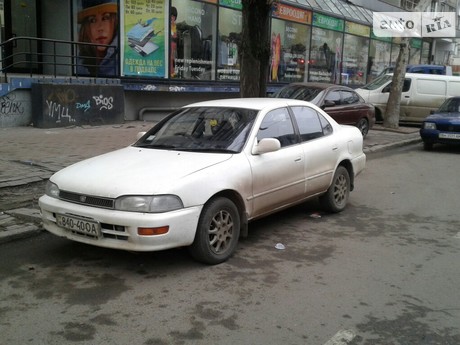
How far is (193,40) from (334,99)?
5843 millimetres

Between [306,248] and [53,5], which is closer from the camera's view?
[306,248]

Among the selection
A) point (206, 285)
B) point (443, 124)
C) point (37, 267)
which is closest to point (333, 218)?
point (206, 285)

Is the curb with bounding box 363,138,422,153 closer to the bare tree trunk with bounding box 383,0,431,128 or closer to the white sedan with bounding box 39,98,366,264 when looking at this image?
the bare tree trunk with bounding box 383,0,431,128

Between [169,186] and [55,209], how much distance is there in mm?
1145

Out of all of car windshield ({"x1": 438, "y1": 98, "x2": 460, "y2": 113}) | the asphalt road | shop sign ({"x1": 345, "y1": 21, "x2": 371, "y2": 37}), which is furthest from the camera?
shop sign ({"x1": 345, "y1": 21, "x2": 371, "y2": 37})

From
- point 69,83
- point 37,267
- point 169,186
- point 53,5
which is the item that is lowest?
point 37,267

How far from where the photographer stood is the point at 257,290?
4.25m

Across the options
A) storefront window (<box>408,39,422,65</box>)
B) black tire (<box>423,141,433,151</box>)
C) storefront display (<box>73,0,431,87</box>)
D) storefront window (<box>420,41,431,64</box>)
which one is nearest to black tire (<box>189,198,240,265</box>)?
storefront display (<box>73,0,431,87</box>)

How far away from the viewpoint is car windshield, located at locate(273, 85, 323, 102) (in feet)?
40.2

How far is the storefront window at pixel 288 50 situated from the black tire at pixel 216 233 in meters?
15.5

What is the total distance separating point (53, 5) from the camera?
50.9 ft

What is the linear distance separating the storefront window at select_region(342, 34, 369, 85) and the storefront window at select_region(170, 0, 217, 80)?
9.99 metres

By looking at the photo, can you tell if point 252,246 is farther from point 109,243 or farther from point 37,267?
point 37,267

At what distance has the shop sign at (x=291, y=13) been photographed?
64.2ft
